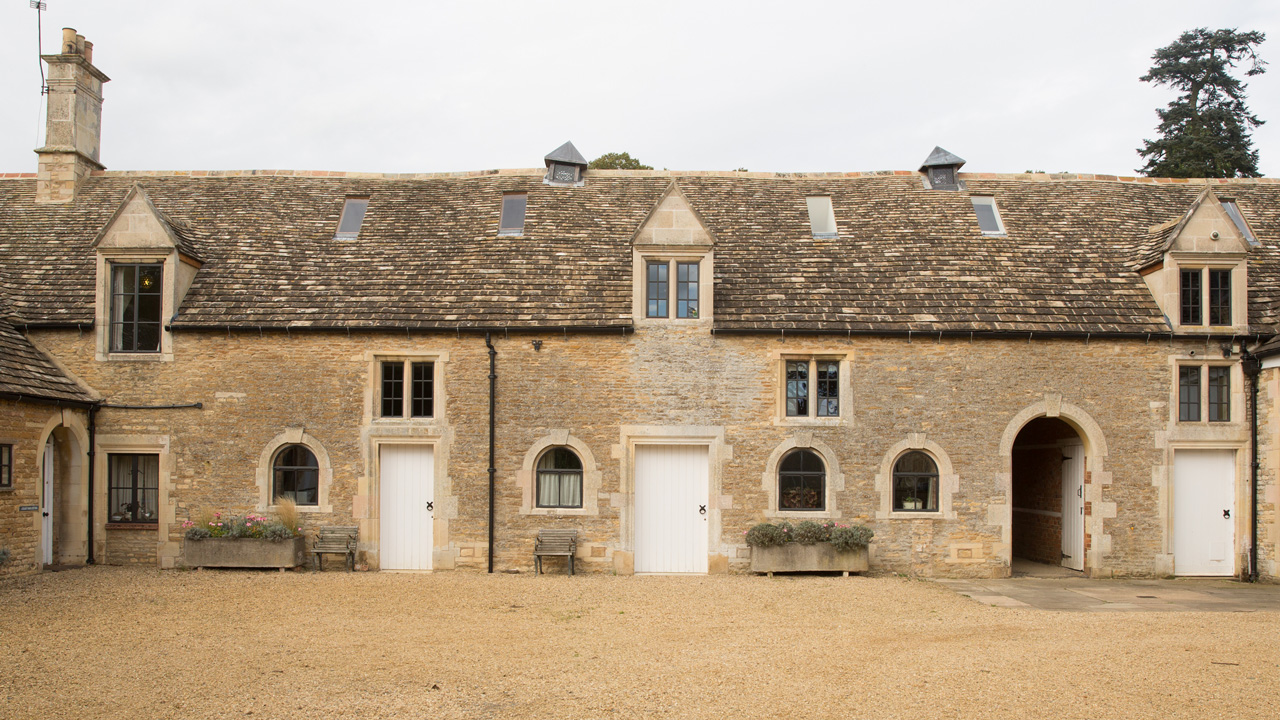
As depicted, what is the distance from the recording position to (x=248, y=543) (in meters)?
15.0

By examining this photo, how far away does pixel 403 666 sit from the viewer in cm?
867

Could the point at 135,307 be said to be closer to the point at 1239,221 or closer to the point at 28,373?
the point at 28,373

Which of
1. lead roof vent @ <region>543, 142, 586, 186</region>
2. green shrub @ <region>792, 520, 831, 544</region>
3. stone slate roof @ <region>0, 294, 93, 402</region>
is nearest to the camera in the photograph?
stone slate roof @ <region>0, 294, 93, 402</region>

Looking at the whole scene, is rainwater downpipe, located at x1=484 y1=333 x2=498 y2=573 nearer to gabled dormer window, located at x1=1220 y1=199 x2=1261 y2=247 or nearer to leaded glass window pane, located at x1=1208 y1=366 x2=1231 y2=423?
leaded glass window pane, located at x1=1208 y1=366 x2=1231 y2=423

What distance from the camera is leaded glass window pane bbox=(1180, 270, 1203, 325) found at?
51.9ft

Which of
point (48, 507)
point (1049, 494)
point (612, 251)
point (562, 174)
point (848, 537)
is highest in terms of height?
point (562, 174)

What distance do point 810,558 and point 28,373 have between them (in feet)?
47.3

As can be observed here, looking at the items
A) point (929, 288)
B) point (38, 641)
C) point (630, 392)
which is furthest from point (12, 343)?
point (929, 288)

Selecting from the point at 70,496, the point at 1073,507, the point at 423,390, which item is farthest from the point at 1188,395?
the point at 70,496

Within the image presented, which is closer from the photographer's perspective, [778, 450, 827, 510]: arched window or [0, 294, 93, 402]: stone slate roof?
[0, 294, 93, 402]: stone slate roof

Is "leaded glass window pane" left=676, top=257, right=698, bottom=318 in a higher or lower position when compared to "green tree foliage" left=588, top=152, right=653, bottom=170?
lower

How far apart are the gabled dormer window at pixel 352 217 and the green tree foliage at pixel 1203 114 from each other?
30.0 m

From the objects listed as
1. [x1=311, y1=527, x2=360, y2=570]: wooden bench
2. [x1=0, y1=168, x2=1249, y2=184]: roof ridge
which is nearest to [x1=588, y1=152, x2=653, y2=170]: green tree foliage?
[x1=0, y1=168, x2=1249, y2=184]: roof ridge

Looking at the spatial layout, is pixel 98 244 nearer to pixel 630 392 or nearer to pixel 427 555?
pixel 427 555
